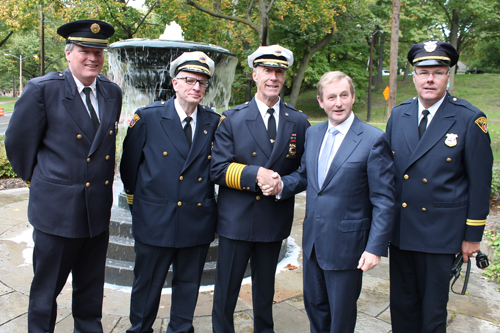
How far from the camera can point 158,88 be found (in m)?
4.55

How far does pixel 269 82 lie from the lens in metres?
2.91

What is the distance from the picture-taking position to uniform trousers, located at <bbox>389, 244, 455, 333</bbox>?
Result: 2.72 meters

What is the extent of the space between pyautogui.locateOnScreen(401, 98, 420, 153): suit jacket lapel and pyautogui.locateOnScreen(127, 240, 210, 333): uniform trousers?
1.66 metres

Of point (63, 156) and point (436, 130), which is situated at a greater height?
point (436, 130)

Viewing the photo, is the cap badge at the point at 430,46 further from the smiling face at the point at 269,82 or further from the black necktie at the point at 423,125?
the smiling face at the point at 269,82

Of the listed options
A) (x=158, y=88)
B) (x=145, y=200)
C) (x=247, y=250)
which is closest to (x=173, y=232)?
(x=145, y=200)

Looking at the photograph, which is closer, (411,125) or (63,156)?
(63,156)

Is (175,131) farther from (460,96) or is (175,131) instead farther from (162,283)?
(460,96)

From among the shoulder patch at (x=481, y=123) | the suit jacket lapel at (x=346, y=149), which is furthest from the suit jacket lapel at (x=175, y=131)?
the shoulder patch at (x=481, y=123)

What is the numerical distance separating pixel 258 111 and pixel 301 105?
31.8 meters

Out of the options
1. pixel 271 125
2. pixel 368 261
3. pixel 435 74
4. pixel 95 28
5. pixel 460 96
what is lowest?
pixel 368 261

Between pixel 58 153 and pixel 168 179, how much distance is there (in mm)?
732

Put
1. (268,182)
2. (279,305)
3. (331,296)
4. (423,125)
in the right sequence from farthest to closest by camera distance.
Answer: (279,305) → (423,125) → (268,182) → (331,296)

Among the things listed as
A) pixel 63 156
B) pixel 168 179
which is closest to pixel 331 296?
pixel 168 179
